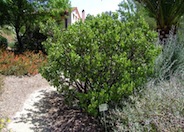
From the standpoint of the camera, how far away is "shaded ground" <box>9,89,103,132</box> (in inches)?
162

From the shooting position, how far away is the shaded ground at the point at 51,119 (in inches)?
162

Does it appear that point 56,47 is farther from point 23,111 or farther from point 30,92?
point 30,92

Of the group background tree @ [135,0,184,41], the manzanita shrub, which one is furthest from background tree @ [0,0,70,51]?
the manzanita shrub

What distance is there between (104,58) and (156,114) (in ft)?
4.54

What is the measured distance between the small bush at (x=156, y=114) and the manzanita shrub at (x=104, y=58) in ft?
1.26

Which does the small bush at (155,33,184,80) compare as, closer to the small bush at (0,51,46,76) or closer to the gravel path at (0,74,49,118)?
the gravel path at (0,74,49,118)

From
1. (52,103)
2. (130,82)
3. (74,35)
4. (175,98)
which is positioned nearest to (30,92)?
(52,103)

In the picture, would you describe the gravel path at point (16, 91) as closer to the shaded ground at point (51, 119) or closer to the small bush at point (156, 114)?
the shaded ground at point (51, 119)

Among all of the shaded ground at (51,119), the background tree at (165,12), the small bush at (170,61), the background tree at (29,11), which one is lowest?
the shaded ground at (51,119)

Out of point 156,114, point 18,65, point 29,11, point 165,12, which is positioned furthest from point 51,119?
point 29,11

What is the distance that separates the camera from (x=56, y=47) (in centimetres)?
402

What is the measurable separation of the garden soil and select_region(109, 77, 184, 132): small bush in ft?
3.07

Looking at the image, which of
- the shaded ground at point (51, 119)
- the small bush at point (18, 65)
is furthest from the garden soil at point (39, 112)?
the small bush at point (18, 65)

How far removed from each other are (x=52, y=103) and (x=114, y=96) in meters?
2.07
